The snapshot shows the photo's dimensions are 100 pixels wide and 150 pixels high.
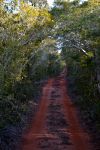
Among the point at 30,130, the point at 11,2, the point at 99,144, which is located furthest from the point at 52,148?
the point at 11,2

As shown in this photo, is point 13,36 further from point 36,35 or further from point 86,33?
point 86,33

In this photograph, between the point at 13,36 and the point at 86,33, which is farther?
the point at 86,33

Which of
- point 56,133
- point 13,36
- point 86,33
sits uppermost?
point 86,33

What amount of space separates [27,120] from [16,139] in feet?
18.5

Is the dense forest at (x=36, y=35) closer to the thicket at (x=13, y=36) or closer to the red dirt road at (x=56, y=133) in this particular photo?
the thicket at (x=13, y=36)

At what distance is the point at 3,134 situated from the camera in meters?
16.8

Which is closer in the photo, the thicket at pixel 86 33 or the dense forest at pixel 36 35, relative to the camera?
the dense forest at pixel 36 35

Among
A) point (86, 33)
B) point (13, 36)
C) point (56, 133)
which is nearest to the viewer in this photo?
point (13, 36)

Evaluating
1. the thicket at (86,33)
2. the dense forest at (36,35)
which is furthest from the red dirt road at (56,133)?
the thicket at (86,33)

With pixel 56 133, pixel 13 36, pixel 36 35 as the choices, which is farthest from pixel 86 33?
pixel 56 133

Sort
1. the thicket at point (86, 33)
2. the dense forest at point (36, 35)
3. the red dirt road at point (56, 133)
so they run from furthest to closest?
the thicket at point (86, 33)
the dense forest at point (36, 35)
the red dirt road at point (56, 133)

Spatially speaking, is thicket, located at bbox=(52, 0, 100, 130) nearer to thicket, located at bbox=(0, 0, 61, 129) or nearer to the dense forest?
the dense forest

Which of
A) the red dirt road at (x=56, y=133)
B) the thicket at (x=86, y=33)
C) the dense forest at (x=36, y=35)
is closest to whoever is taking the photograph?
the red dirt road at (x=56, y=133)

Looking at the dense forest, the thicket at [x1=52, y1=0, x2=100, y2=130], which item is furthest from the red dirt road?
the thicket at [x1=52, y1=0, x2=100, y2=130]
